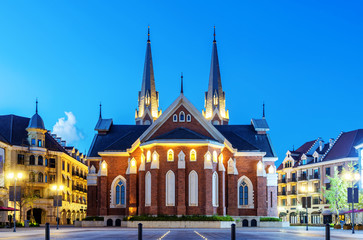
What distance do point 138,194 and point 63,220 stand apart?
85.6 ft

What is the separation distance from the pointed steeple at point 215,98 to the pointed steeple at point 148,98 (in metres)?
9.80

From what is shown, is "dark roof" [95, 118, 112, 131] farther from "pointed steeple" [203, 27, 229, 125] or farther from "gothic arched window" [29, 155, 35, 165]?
"pointed steeple" [203, 27, 229, 125]

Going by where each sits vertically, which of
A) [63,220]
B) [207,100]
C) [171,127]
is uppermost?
[207,100]

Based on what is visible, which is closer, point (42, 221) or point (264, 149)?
point (264, 149)

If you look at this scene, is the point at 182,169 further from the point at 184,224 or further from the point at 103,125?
the point at 103,125

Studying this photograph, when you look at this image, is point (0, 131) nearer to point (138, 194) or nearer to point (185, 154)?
point (138, 194)

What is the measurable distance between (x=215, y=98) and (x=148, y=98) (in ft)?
40.9

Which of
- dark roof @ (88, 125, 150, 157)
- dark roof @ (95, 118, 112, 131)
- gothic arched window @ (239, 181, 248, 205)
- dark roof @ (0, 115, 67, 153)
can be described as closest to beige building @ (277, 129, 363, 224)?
gothic arched window @ (239, 181, 248, 205)

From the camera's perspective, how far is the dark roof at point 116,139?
73000 millimetres

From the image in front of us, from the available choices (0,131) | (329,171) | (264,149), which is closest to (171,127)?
(264,149)

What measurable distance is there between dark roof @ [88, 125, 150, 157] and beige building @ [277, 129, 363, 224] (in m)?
32.0

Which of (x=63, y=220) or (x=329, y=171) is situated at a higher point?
(x=329, y=171)

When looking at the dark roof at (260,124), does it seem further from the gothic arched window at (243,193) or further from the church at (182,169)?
the gothic arched window at (243,193)

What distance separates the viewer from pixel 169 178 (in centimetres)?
6450
